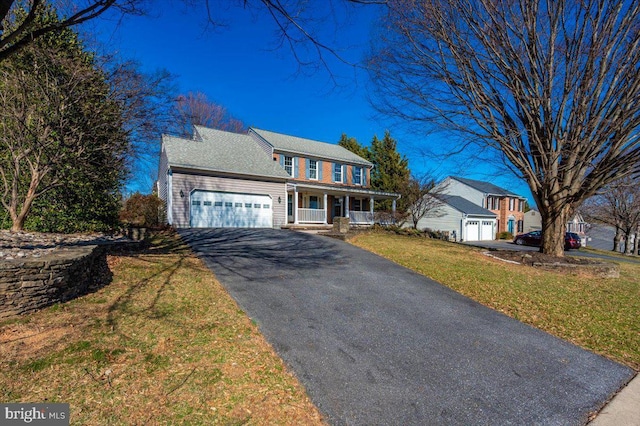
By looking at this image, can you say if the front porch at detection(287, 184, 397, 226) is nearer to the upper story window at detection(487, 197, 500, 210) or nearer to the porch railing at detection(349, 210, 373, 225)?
the porch railing at detection(349, 210, 373, 225)

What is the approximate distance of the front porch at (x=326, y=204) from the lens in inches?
755

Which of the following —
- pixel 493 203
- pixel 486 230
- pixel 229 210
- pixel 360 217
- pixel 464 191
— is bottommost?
pixel 486 230

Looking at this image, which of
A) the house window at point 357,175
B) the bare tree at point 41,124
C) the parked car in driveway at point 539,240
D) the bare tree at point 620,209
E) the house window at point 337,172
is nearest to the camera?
the bare tree at point 41,124

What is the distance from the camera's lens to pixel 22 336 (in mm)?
3625

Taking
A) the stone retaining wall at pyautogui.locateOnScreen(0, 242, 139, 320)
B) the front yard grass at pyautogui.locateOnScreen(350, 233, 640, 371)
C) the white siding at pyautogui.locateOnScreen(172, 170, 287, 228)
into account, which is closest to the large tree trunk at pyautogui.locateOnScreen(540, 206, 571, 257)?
the front yard grass at pyautogui.locateOnScreen(350, 233, 640, 371)

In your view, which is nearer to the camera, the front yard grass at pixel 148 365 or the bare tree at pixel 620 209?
the front yard grass at pixel 148 365

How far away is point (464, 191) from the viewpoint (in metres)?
35.9

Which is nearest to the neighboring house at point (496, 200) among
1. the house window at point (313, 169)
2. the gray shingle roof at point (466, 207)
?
the gray shingle roof at point (466, 207)

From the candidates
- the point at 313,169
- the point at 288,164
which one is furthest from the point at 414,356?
the point at 313,169

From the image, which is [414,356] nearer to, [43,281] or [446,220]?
[43,281]

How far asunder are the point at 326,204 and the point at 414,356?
1671 centimetres

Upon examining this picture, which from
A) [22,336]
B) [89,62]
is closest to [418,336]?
[22,336]

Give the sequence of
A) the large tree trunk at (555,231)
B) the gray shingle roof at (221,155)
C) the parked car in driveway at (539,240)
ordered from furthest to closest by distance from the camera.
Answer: the parked car in driveway at (539,240) → the gray shingle roof at (221,155) → the large tree trunk at (555,231)

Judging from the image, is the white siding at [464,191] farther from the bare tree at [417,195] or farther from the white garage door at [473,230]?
the bare tree at [417,195]
